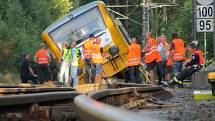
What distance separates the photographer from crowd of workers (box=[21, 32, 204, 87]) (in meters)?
18.6

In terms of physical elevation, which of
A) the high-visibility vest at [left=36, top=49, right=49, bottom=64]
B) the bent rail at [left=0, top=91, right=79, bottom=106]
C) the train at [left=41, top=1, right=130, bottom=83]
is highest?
the train at [left=41, top=1, right=130, bottom=83]

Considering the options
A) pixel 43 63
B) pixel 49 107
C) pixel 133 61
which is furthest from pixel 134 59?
pixel 49 107

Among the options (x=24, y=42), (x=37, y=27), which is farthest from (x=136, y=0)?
(x=24, y=42)

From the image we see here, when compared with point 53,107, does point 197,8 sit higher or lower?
higher

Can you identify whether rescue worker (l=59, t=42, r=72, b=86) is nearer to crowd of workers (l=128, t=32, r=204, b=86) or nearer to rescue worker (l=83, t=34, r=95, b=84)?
rescue worker (l=83, t=34, r=95, b=84)

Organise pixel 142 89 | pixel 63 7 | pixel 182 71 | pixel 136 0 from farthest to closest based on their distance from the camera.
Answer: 1. pixel 136 0
2. pixel 63 7
3. pixel 182 71
4. pixel 142 89

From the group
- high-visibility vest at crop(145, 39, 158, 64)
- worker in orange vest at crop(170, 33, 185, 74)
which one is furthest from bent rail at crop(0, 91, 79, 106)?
high-visibility vest at crop(145, 39, 158, 64)

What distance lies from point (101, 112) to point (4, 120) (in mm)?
2397

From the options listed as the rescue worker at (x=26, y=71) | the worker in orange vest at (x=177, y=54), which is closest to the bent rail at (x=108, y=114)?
the worker in orange vest at (x=177, y=54)

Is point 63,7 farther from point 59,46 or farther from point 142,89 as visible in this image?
point 142,89

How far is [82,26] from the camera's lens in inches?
907

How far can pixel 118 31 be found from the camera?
74.7ft

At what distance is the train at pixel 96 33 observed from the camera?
74.0 ft

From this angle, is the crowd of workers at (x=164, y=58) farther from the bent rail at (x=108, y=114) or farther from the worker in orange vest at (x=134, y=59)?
the bent rail at (x=108, y=114)
